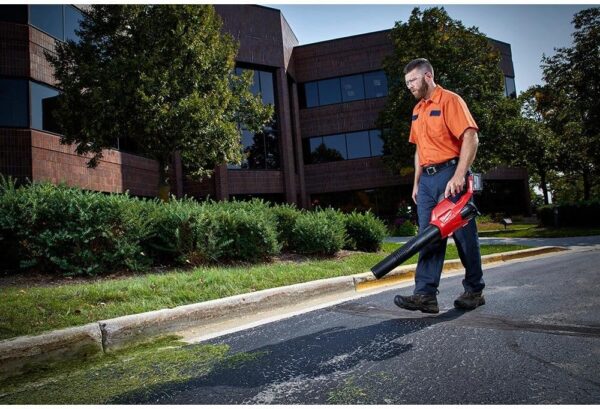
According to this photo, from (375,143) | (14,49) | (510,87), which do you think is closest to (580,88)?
(510,87)

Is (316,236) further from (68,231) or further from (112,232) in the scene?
(68,231)

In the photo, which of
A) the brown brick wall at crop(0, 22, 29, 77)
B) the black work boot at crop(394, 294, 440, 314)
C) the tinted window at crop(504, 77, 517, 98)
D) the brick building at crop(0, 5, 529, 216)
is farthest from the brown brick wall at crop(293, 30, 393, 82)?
the black work boot at crop(394, 294, 440, 314)

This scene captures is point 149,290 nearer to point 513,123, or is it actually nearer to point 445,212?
point 445,212

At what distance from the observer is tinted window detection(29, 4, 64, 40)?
1452 cm

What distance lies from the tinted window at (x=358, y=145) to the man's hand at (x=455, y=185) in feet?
73.9

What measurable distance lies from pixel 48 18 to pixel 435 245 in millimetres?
17317

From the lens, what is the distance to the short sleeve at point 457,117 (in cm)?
323

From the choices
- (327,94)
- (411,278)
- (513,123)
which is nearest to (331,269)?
(411,278)

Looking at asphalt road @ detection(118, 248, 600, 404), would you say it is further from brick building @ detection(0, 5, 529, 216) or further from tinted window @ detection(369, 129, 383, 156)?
tinted window @ detection(369, 129, 383, 156)

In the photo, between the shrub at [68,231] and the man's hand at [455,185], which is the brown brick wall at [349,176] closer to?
the shrub at [68,231]

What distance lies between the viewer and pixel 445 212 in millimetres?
3152

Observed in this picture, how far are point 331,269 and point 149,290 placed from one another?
295cm

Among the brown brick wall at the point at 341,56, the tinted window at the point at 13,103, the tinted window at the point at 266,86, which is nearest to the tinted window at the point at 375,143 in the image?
the brown brick wall at the point at 341,56

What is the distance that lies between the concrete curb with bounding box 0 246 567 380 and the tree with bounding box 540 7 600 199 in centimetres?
2155
